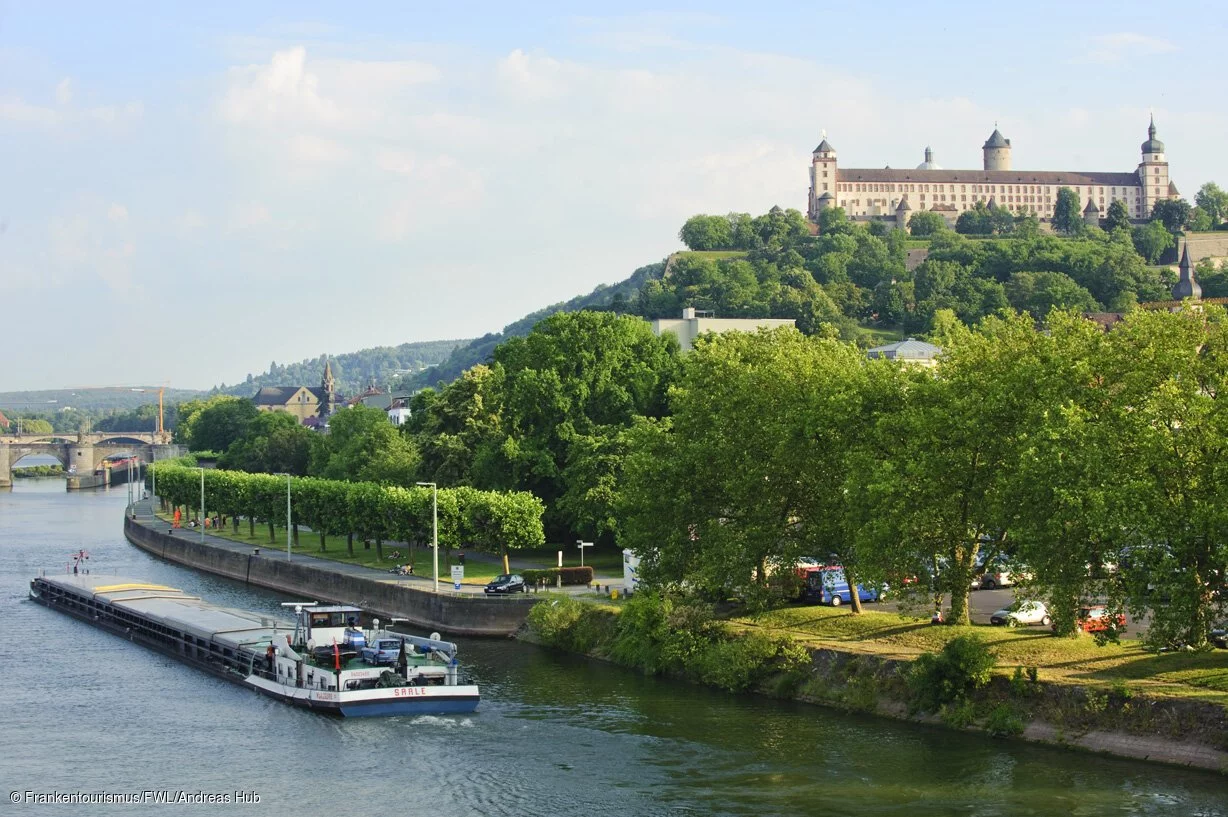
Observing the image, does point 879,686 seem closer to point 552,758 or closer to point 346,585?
point 552,758

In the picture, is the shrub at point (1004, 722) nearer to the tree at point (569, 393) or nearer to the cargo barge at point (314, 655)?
the cargo barge at point (314, 655)

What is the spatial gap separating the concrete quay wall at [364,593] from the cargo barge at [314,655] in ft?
19.1

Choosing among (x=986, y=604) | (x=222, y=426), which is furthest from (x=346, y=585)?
(x=222, y=426)

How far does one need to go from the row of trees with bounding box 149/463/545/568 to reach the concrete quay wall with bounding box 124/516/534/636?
374 cm

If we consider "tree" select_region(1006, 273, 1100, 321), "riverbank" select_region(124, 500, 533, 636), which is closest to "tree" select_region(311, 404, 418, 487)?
"riverbank" select_region(124, 500, 533, 636)

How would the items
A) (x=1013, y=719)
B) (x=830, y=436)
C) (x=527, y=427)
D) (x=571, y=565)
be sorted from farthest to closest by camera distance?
(x=527, y=427), (x=571, y=565), (x=830, y=436), (x=1013, y=719)

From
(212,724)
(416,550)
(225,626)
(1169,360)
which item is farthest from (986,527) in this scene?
(416,550)

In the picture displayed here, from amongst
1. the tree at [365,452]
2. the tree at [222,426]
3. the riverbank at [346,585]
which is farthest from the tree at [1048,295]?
the riverbank at [346,585]

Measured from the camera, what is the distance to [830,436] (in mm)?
54625

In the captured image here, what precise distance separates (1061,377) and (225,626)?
116 ft

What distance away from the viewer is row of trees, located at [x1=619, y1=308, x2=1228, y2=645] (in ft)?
134

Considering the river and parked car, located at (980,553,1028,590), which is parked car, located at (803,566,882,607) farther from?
the river

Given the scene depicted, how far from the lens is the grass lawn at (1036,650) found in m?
42.5

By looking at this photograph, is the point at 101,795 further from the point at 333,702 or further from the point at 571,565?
the point at 571,565
